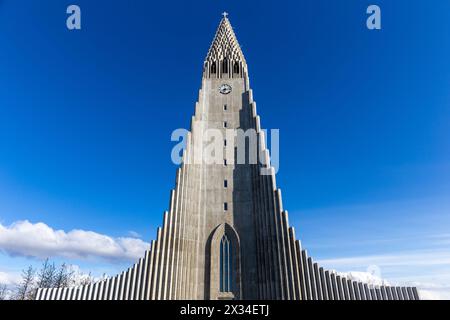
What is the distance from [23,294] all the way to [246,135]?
59.3 m

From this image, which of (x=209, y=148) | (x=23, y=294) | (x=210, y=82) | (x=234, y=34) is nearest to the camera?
(x=209, y=148)

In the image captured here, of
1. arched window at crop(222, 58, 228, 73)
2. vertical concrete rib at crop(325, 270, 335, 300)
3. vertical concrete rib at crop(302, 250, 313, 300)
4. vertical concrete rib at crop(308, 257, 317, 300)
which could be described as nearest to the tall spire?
arched window at crop(222, 58, 228, 73)

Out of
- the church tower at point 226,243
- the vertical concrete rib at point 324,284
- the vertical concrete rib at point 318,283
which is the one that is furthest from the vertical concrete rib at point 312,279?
the vertical concrete rib at point 324,284

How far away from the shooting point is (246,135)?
94.4 ft

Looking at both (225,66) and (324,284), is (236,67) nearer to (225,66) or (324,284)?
(225,66)

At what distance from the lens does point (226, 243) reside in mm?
24312

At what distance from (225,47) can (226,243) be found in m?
26.2

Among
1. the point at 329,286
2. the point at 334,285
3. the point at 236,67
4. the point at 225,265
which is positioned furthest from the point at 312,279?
the point at 236,67

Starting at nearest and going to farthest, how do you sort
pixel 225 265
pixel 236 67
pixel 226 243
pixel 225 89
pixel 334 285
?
pixel 334 285, pixel 225 265, pixel 226 243, pixel 225 89, pixel 236 67

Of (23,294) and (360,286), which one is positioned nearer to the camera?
(360,286)
